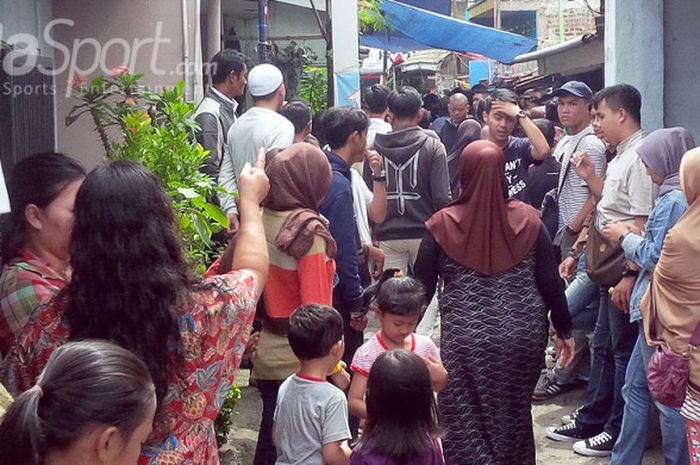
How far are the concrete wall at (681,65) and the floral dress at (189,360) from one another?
5016 mm

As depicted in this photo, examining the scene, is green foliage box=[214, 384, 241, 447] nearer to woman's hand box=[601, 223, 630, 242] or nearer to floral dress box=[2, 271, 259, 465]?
woman's hand box=[601, 223, 630, 242]

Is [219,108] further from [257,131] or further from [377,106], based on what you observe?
[377,106]

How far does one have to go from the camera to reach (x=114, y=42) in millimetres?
7082

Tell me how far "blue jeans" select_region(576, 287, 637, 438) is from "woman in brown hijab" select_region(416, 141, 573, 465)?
957mm

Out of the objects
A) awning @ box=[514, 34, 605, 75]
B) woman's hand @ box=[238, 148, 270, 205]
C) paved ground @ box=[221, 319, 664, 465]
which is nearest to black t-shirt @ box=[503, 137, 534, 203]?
paved ground @ box=[221, 319, 664, 465]

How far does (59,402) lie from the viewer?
6.35ft

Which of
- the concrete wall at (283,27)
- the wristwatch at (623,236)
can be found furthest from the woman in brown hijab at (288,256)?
the concrete wall at (283,27)

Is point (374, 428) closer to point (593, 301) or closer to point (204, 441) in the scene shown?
point (204, 441)

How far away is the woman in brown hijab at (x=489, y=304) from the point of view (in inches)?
167

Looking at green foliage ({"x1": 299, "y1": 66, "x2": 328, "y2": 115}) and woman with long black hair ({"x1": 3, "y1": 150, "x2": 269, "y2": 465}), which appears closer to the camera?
woman with long black hair ({"x1": 3, "y1": 150, "x2": 269, "y2": 465})

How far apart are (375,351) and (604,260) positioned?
68.8 inches

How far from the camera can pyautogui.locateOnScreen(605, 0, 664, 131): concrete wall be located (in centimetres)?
658

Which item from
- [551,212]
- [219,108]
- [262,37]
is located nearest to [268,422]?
[219,108]

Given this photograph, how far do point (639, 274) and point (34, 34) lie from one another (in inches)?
166
